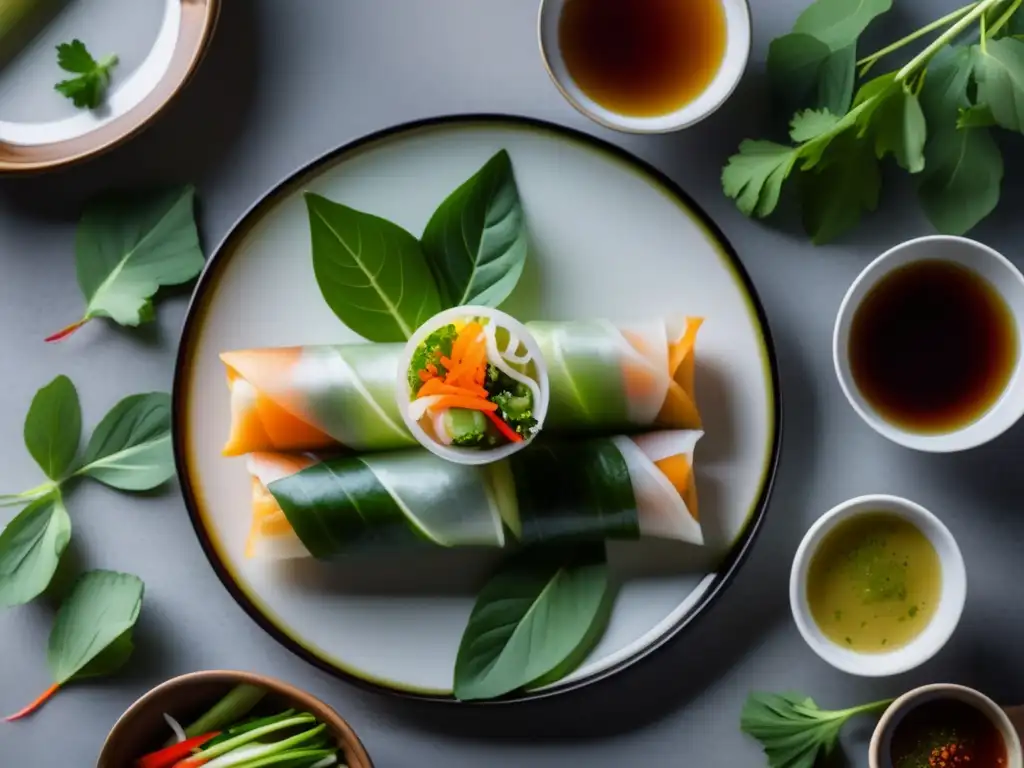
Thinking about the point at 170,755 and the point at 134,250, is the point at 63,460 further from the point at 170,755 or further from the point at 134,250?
the point at 170,755

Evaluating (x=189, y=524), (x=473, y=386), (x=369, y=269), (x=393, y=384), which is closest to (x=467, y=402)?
(x=473, y=386)

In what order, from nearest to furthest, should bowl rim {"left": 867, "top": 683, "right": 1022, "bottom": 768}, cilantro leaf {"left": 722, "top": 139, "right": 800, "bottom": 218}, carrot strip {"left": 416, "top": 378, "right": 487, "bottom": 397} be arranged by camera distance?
carrot strip {"left": 416, "top": 378, "right": 487, "bottom": 397}, bowl rim {"left": 867, "top": 683, "right": 1022, "bottom": 768}, cilantro leaf {"left": 722, "top": 139, "right": 800, "bottom": 218}

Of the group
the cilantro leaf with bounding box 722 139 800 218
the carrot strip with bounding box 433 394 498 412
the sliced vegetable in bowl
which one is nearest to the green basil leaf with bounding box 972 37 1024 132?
the cilantro leaf with bounding box 722 139 800 218

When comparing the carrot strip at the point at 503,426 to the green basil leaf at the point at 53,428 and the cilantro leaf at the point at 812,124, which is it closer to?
the cilantro leaf at the point at 812,124

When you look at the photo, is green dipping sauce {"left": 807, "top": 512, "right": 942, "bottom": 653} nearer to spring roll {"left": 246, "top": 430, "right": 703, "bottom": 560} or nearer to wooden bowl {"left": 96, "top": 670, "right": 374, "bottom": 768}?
spring roll {"left": 246, "top": 430, "right": 703, "bottom": 560}

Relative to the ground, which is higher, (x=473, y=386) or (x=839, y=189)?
(x=839, y=189)
